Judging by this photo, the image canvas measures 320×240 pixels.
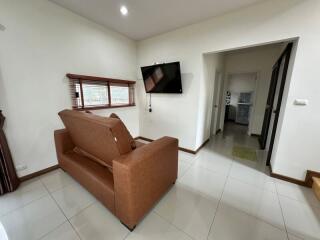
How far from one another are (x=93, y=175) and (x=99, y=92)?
1.85m

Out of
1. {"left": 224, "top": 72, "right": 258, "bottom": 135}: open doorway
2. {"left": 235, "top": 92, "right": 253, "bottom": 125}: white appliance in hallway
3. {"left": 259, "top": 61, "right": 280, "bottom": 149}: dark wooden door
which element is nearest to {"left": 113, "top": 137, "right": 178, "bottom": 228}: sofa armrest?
{"left": 259, "top": 61, "right": 280, "bottom": 149}: dark wooden door

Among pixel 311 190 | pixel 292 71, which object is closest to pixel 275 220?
pixel 311 190

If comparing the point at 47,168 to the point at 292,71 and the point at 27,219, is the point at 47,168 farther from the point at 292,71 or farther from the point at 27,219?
the point at 292,71

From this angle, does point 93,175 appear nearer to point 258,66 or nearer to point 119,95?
point 119,95

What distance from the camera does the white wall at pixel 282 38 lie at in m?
1.77

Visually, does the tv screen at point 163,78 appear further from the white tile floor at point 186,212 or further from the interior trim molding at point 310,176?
the interior trim molding at point 310,176

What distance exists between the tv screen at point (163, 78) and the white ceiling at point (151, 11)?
2.51ft

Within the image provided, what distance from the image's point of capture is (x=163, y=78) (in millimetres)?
3041

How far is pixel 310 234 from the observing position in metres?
1.31

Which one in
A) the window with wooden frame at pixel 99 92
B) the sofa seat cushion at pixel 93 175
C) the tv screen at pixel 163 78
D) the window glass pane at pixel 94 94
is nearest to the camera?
the sofa seat cushion at pixel 93 175

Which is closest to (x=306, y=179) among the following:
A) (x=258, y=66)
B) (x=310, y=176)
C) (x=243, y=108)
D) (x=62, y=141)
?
(x=310, y=176)

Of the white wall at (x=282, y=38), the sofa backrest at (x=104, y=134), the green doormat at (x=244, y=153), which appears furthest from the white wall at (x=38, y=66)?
the green doormat at (x=244, y=153)

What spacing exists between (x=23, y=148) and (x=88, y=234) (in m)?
1.65

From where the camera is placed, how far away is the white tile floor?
51.1 inches
